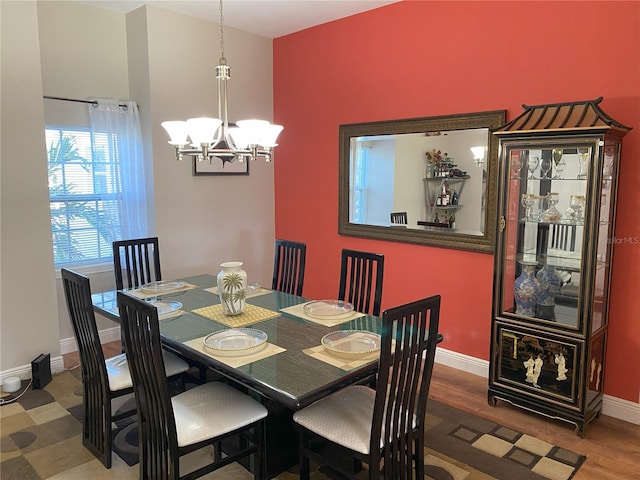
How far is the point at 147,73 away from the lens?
160 inches

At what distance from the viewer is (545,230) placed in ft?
9.95

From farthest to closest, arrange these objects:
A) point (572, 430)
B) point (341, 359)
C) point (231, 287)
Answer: point (572, 430), point (231, 287), point (341, 359)

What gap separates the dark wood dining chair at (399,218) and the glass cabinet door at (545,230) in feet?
3.48

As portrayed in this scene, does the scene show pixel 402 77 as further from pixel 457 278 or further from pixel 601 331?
pixel 601 331

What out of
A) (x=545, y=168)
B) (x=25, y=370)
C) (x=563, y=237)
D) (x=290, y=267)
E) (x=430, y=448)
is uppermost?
(x=545, y=168)

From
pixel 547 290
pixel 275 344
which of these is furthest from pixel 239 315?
pixel 547 290

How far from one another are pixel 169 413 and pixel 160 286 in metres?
1.43

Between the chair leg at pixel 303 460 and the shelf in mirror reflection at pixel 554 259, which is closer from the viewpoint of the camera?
the chair leg at pixel 303 460

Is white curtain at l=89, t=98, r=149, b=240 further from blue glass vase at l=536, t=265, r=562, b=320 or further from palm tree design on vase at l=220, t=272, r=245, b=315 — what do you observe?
blue glass vase at l=536, t=265, r=562, b=320

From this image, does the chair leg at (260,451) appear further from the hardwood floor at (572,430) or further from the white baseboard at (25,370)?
the white baseboard at (25,370)

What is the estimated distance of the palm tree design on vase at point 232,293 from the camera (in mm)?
2650

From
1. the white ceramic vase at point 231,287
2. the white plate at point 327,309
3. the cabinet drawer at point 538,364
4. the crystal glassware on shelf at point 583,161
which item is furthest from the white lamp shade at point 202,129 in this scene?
the cabinet drawer at point 538,364

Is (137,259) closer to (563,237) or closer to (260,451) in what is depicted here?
(260,451)

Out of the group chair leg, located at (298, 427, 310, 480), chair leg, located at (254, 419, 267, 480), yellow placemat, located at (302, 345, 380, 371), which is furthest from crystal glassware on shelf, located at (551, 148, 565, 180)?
chair leg, located at (254, 419, 267, 480)
